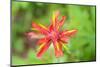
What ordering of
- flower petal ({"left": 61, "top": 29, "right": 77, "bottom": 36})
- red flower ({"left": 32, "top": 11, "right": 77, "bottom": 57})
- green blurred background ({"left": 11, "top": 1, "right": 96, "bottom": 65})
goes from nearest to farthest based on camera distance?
green blurred background ({"left": 11, "top": 1, "right": 96, "bottom": 65})
red flower ({"left": 32, "top": 11, "right": 77, "bottom": 57})
flower petal ({"left": 61, "top": 29, "right": 77, "bottom": 36})

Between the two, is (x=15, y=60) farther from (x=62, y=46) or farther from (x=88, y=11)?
(x=88, y=11)

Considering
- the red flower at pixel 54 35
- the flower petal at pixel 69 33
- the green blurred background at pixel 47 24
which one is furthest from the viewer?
the flower petal at pixel 69 33

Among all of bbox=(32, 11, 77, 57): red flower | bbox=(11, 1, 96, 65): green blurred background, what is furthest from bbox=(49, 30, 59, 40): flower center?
bbox=(11, 1, 96, 65): green blurred background

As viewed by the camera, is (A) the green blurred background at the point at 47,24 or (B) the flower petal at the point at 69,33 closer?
(A) the green blurred background at the point at 47,24

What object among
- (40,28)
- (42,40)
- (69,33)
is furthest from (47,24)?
(69,33)

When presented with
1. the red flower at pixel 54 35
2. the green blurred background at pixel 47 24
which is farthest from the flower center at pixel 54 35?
the green blurred background at pixel 47 24

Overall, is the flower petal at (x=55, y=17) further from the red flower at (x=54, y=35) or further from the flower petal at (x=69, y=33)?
the flower petal at (x=69, y=33)

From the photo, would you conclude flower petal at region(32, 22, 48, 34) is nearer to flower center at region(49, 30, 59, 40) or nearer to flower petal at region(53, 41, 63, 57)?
flower center at region(49, 30, 59, 40)

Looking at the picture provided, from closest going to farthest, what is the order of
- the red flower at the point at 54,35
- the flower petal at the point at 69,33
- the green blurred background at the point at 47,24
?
the green blurred background at the point at 47,24 → the red flower at the point at 54,35 → the flower petal at the point at 69,33
